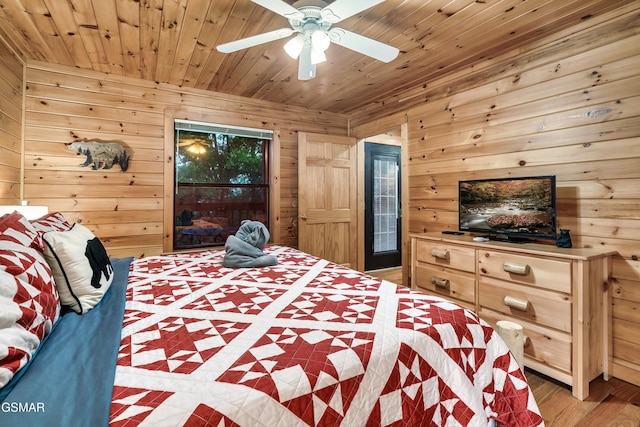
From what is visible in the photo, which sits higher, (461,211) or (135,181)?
(135,181)

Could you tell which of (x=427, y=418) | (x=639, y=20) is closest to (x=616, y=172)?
(x=639, y=20)

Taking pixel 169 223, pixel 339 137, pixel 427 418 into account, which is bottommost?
pixel 427 418

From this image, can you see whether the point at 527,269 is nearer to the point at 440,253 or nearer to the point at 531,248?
the point at 531,248

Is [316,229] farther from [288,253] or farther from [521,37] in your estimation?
[521,37]

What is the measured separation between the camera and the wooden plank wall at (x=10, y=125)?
235cm

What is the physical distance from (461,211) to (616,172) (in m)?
1.05

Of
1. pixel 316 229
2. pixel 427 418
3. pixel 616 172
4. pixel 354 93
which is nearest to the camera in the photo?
pixel 427 418

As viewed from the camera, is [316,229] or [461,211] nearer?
[461,211]

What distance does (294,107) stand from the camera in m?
4.07

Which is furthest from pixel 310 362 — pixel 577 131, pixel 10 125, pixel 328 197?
pixel 328 197

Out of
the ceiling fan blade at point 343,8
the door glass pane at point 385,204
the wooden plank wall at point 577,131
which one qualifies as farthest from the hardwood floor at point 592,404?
the door glass pane at point 385,204

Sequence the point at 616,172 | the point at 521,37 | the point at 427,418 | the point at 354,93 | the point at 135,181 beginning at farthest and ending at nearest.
→ the point at 354,93, the point at 135,181, the point at 521,37, the point at 616,172, the point at 427,418

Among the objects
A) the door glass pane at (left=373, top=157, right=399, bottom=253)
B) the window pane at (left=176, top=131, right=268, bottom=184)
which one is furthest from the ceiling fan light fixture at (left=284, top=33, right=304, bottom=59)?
the door glass pane at (left=373, top=157, right=399, bottom=253)

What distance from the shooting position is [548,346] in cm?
195
